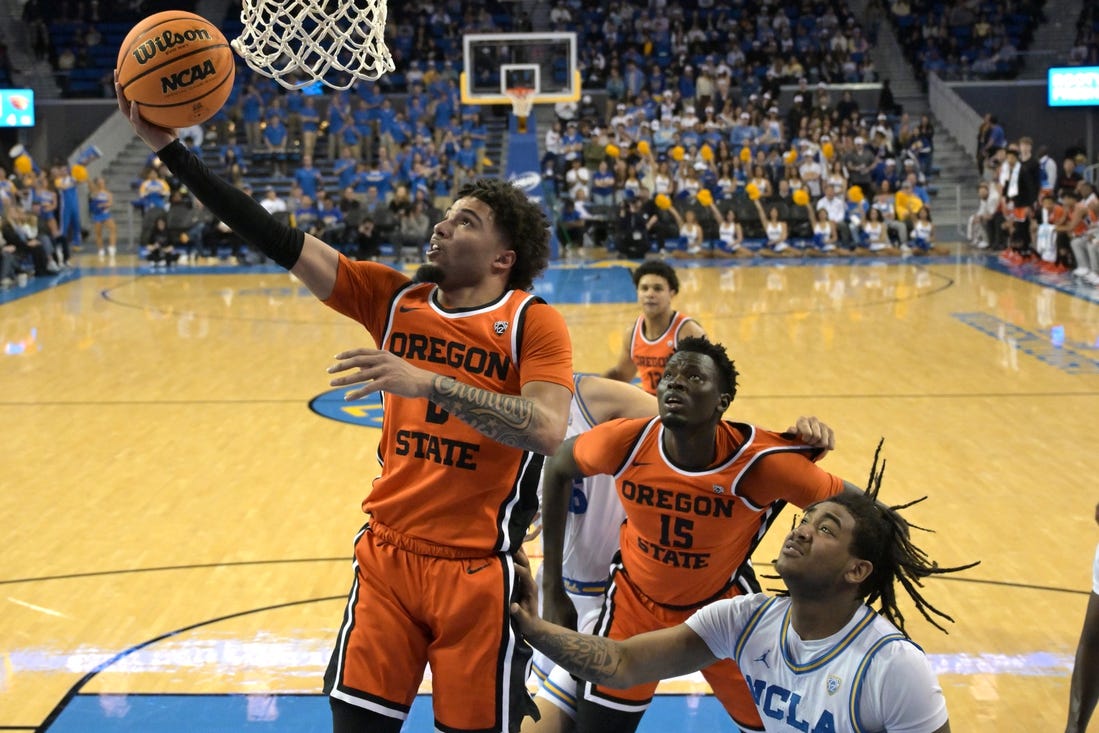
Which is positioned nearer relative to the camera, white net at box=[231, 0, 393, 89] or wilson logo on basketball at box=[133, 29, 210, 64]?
wilson logo on basketball at box=[133, 29, 210, 64]

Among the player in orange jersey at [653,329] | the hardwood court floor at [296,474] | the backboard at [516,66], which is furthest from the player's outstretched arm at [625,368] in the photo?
the backboard at [516,66]

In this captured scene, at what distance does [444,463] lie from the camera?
336 cm

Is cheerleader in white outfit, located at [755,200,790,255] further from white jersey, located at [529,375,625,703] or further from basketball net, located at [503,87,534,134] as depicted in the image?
white jersey, located at [529,375,625,703]

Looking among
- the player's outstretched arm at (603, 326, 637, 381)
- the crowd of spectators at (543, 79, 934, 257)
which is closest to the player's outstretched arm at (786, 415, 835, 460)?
the player's outstretched arm at (603, 326, 637, 381)

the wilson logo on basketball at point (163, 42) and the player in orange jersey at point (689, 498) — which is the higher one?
the wilson logo on basketball at point (163, 42)

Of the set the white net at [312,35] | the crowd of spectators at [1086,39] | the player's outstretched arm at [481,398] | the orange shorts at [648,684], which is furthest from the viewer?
the crowd of spectators at [1086,39]

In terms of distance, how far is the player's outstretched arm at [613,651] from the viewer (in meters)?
3.25

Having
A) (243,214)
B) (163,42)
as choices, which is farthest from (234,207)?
(163,42)

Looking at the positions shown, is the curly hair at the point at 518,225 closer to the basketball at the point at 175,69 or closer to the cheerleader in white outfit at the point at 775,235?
the basketball at the point at 175,69

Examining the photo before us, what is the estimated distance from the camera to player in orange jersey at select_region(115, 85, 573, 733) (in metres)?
3.28

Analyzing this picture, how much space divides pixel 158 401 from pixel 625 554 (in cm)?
728

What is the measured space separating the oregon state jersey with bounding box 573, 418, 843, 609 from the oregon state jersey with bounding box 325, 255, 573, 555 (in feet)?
2.30

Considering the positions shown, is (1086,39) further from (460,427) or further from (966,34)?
(460,427)

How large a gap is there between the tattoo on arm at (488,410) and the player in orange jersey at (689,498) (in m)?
0.89
